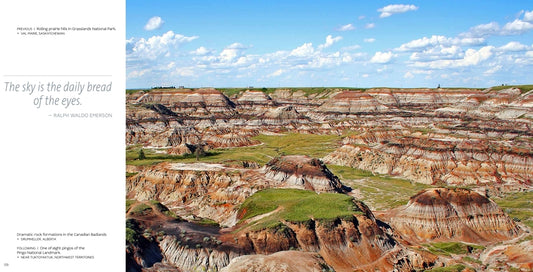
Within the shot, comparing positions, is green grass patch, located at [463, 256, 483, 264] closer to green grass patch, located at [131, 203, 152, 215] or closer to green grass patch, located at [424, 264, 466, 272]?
green grass patch, located at [424, 264, 466, 272]

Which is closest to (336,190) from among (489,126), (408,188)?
(408,188)

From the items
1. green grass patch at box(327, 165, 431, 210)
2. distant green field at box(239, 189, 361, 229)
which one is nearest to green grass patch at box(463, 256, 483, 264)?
distant green field at box(239, 189, 361, 229)

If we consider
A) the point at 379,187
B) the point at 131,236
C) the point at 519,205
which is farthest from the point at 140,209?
the point at 519,205

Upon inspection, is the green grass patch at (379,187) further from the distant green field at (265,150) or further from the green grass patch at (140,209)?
the green grass patch at (140,209)

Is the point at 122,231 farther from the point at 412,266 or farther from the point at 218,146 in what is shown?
the point at 218,146

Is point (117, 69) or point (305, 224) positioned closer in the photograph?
point (117, 69)

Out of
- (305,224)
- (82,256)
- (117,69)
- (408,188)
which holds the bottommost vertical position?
(408,188)
